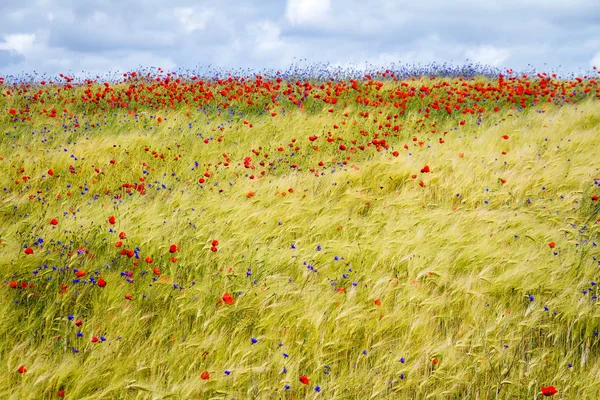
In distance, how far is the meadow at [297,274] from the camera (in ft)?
7.32

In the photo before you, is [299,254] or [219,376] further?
[299,254]

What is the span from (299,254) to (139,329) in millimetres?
1295

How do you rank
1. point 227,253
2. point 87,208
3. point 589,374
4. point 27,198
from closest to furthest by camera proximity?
1. point 589,374
2. point 227,253
3. point 87,208
4. point 27,198

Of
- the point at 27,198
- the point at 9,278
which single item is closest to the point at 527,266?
the point at 9,278

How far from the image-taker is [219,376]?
85.0 inches

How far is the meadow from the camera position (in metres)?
2.23

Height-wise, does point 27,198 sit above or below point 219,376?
above

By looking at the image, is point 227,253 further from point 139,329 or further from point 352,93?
point 352,93

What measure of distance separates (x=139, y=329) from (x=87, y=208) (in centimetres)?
185

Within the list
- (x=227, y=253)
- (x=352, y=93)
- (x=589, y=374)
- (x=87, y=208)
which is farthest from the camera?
(x=352, y=93)

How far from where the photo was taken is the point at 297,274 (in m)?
3.13

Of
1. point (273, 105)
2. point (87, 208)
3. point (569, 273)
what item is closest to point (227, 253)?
point (87, 208)

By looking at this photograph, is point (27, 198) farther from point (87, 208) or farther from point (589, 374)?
point (589, 374)

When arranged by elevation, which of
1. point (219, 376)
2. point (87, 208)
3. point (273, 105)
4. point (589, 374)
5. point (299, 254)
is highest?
point (273, 105)
